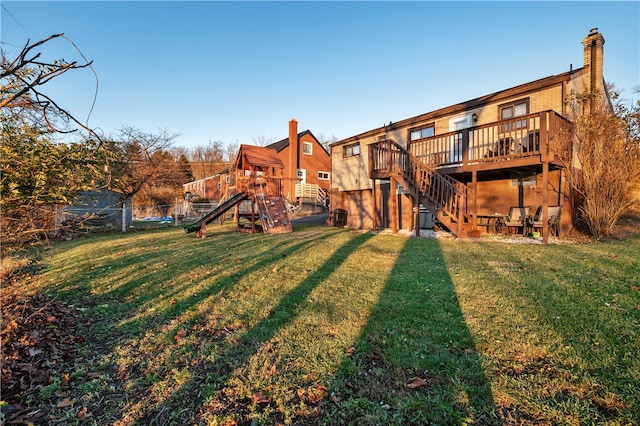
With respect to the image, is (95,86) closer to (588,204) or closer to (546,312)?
(546,312)

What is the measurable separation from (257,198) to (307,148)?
1893cm

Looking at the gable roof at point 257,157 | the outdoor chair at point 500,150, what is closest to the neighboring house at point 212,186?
the gable roof at point 257,157

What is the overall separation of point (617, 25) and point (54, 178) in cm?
1683

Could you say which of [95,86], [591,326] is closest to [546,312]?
[591,326]

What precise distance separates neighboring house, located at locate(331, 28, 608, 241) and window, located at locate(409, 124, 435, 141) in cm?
5

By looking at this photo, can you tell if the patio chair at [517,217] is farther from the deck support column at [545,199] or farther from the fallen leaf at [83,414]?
the fallen leaf at [83,414]

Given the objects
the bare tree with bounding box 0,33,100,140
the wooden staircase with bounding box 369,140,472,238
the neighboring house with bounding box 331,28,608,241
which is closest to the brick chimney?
the neighboring house with bounding box 331,28,608,241

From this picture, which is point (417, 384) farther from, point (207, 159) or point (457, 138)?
point (207, 159)

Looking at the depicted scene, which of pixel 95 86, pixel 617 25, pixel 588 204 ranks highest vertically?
pixel 617 25

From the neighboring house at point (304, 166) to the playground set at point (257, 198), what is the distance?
1163 cm

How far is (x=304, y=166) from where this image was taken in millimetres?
32344

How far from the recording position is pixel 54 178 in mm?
3162

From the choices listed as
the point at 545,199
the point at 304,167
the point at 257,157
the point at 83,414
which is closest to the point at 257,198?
the point at 257,157

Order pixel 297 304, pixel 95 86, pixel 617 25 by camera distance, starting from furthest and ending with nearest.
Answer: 1. pixel 617 25
2. pixel 297 304
3. pixel 95 86
